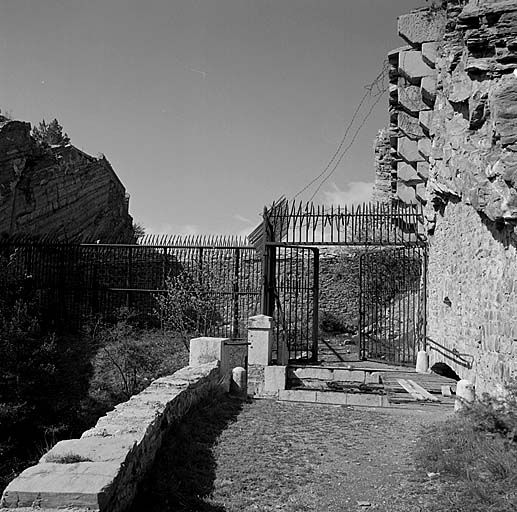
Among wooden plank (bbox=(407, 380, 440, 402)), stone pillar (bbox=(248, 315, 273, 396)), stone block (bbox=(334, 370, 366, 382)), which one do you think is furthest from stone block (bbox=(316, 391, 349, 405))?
stone block (bbox=(334, 370, 366, 382))

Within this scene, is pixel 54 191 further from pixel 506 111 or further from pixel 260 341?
pixel 506 111

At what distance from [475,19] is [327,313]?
12.5m

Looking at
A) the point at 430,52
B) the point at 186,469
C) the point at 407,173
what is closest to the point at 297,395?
the point at 186,469

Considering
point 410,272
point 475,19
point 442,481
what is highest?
point 475,19

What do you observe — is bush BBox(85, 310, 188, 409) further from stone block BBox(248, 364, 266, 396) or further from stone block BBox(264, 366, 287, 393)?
stone block BBox(264, 366, 287, 393)

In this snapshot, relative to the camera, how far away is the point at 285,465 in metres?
5.19

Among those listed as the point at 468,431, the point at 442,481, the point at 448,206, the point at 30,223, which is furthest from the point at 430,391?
the point at 30,223

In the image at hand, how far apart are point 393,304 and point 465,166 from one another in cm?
671

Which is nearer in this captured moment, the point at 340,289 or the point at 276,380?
the point at 276,380

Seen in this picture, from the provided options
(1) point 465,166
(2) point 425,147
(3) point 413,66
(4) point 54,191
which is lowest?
(1) point 465,166

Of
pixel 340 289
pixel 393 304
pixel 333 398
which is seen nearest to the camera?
pixel 333 398

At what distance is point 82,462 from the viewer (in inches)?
140

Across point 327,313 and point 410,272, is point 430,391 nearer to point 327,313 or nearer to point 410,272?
point 410,272

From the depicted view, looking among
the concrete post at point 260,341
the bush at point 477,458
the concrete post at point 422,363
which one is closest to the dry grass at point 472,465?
the bush at point 477,458
